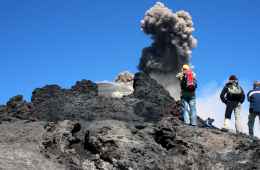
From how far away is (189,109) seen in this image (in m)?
13.6

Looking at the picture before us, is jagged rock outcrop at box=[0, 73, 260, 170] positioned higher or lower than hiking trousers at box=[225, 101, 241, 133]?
→ lower

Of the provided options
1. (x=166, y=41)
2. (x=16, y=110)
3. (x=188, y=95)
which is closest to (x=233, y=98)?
(x=188, y=95)

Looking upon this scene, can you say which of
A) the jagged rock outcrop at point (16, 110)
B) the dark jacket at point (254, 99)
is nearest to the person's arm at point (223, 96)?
the dark jacket at point (254, 99)

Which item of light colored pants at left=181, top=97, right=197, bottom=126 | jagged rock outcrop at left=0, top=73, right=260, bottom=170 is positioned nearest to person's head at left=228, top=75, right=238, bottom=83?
light colored pants at left=181, top=97, right=197, bottom=126

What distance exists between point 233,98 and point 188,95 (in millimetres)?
1296

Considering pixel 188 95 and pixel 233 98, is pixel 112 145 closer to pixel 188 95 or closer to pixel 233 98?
pixel 188 95

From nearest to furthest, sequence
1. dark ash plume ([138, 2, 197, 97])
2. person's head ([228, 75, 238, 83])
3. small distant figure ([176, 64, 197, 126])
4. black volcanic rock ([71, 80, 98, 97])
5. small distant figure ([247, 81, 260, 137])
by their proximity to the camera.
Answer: small distant figure ([176, 64, 197, 126]), small distant figure ([247, 81, 260, 137]), person's head ([228, 75, 238, 83]), black volcanic rock ([71, 80, 98, 97]), dark ash plume ([138, 2, 197, 97])

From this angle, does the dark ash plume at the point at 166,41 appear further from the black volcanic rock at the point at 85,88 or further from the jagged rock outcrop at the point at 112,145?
the jagged rock outcrop at the point at 112,145

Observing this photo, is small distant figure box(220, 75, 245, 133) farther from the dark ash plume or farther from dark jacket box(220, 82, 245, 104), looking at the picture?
the dark ash plume

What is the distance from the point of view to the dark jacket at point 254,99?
45.2 feet

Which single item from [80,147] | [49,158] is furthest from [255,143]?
[49,158]

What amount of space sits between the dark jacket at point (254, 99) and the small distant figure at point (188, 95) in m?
1.53

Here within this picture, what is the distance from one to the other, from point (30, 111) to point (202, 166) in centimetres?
524

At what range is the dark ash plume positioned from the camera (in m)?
79.2
